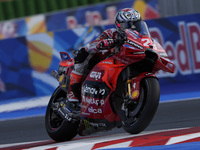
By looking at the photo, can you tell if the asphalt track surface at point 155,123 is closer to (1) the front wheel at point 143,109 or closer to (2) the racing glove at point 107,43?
(1) the front wheel at point 143,109

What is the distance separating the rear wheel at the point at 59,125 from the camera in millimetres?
6449

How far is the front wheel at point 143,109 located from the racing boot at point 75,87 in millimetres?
1056

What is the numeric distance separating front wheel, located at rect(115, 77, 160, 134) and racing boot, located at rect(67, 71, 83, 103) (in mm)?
1056

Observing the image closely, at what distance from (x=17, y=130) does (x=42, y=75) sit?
9.69 feet

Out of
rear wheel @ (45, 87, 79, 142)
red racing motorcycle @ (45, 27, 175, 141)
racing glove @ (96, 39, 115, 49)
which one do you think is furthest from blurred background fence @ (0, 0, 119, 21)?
racing glove @ (96, 39, 115, 49)

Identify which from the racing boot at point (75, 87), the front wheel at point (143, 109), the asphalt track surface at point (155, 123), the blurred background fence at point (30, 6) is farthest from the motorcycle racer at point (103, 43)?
the blurred background fence at point (30, 6)

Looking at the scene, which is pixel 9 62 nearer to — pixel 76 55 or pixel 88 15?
pixel 76 55

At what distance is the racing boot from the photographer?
6.40m

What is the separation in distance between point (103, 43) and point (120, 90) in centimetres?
59

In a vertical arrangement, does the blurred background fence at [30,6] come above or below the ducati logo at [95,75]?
above

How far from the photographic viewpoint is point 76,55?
6387mm

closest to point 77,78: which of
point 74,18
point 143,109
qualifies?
point 143,109

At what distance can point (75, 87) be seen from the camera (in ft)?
21.0

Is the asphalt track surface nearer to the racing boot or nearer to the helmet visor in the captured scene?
the racing boot
